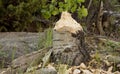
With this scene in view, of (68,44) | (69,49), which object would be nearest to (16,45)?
(68,44)

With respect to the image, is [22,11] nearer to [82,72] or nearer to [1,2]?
[1,2]

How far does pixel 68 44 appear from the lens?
4609 mm

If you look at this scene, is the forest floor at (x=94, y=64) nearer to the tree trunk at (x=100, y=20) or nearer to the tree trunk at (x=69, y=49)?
the tree trunk at (x=69, y=49)

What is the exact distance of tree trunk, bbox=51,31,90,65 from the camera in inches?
171

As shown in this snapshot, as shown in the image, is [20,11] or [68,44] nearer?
[68,44]

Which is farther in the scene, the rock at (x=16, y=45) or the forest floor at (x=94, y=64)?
the rock at (x=16, y=45)

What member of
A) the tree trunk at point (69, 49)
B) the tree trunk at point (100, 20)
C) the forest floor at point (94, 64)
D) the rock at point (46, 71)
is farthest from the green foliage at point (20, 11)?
the rock at point (46, 71)

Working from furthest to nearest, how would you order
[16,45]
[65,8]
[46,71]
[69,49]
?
[65,8], [16,45], [69,49], [46,71]

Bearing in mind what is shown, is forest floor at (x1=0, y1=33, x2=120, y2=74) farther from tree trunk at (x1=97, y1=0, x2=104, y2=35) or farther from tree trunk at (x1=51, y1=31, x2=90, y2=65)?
tree trunk at (x1=97, y1=0, x2=104, y2=35)

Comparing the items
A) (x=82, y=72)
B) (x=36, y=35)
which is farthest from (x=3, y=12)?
(x=82, y=72)

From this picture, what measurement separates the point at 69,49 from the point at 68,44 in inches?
6.9

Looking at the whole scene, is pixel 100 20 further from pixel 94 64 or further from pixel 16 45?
pixel 94 64

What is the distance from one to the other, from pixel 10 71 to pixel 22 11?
208 centimetres

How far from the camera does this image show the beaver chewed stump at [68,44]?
4.36 meters
